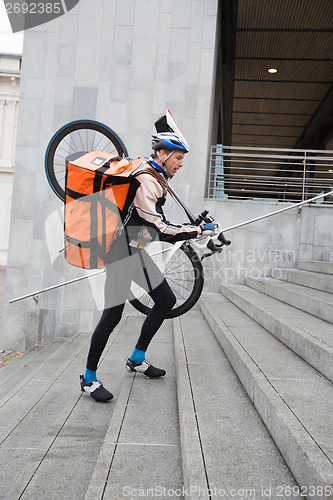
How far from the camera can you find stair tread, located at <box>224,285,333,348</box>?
3.08 m

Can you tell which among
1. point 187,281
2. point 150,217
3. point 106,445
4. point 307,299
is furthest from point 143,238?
point 307,299

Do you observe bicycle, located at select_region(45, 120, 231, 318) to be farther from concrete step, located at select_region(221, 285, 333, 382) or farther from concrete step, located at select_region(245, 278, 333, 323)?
concrete step, located at select_region(245, 278, 333, 323)

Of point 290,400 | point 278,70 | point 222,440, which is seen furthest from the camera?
point 278,70

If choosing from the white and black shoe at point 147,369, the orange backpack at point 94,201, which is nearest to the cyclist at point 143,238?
the orange backpack at point 94,201

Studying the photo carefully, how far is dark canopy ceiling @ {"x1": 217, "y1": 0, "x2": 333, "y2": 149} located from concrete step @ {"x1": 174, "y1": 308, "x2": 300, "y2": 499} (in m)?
8.52

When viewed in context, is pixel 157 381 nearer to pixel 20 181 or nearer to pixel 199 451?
pixel 199 451

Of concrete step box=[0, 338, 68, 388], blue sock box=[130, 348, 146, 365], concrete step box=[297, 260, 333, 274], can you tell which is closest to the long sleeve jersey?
blue sock box=[130, 348, 146, 365]

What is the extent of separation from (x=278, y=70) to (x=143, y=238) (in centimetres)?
1121

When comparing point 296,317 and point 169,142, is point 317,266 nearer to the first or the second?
point 296,317

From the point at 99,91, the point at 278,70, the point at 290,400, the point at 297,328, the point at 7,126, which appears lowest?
the point at 290,400

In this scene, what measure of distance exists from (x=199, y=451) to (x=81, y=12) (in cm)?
744

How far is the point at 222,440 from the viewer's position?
82.7 inches

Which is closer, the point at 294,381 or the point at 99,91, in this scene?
the point at 294,381

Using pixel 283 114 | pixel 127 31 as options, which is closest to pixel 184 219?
pixel 127 31
